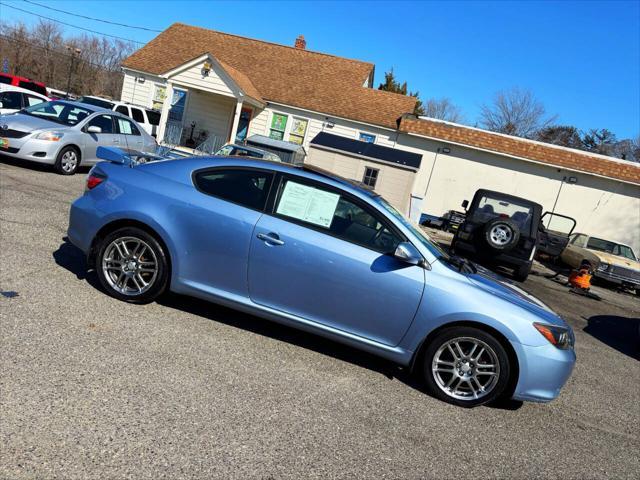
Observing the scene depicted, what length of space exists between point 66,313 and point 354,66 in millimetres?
24088

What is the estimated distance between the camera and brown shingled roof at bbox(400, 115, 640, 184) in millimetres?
21750

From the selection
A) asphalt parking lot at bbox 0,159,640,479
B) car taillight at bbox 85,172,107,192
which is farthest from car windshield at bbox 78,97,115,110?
car taillight at bbox 85,172,107,192

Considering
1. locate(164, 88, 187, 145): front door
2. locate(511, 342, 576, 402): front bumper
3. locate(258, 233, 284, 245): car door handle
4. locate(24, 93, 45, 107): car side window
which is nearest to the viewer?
locate(511, 342, 576, 402): front bumper

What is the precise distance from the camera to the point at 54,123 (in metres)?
10.5

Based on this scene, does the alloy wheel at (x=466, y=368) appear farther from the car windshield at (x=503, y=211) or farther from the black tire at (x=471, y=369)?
the car windshield at (x=503, y=211)

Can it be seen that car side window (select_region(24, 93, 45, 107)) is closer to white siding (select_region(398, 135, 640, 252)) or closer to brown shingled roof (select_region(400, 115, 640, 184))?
brown shingled roof (select_region(400, 115, 640, 184))

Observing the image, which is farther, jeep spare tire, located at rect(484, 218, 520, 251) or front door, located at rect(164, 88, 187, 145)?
front door, located at rect(164, 88, 187, 145)

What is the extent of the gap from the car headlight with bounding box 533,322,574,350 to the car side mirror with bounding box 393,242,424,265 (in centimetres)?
104

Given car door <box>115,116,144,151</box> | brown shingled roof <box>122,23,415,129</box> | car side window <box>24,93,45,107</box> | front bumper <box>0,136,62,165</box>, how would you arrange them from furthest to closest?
brown shingled roof <box>122,23,415,129</box> → car side window <box>24,93,45,107</box> → car door <box>115,116,144,151</box> → front bumper <box>0,136,62,165</box>

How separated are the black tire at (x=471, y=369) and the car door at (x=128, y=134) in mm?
9722

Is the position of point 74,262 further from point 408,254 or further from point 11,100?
point 11,100

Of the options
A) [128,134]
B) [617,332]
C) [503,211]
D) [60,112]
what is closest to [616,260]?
[503,211]

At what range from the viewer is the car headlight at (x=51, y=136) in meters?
9.93

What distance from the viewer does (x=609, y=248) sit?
60.0 ft
